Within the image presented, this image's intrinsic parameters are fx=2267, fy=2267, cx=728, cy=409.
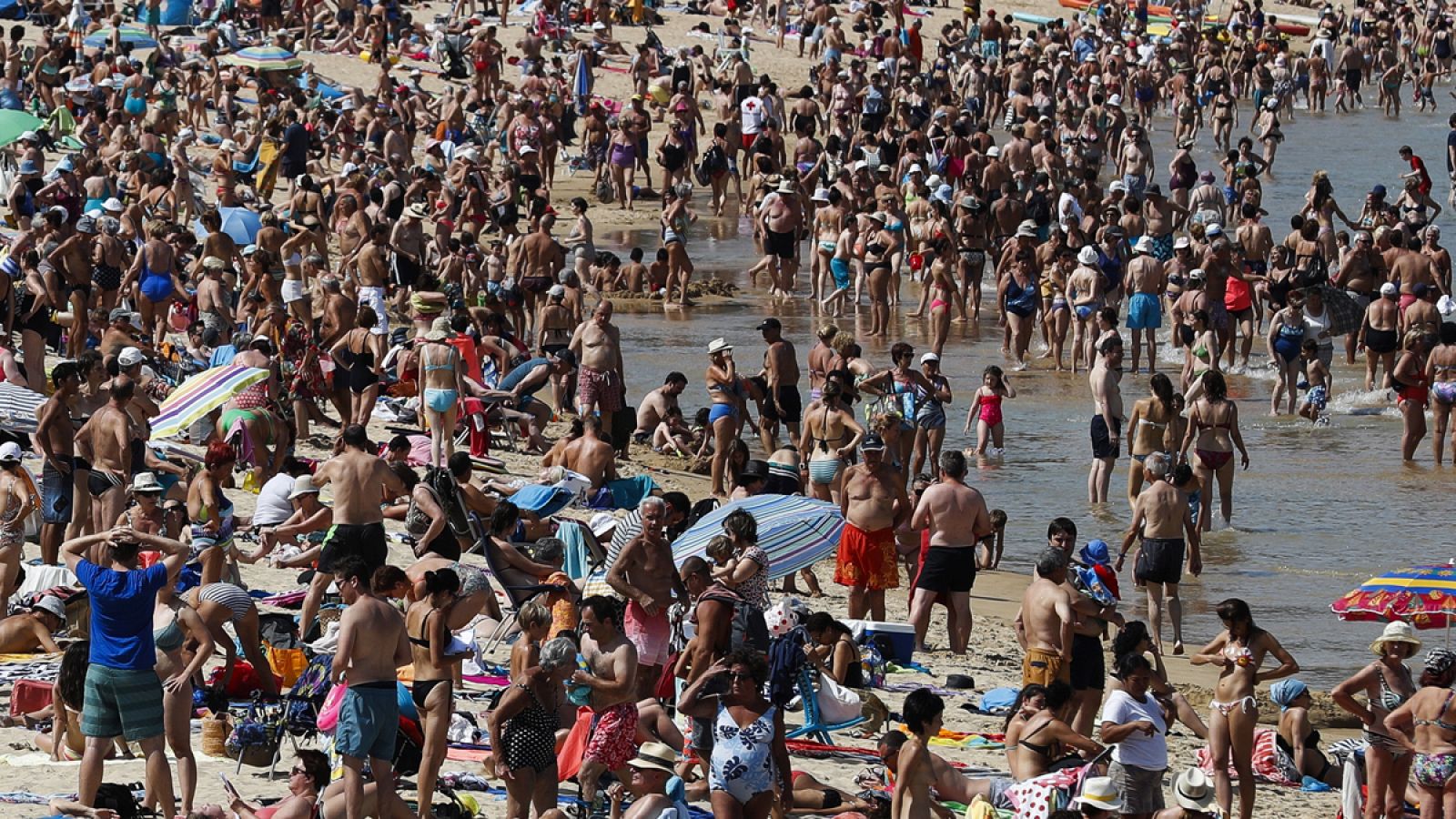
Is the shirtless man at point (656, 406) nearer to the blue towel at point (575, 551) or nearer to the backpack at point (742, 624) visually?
the blue towel at point (575, 551)

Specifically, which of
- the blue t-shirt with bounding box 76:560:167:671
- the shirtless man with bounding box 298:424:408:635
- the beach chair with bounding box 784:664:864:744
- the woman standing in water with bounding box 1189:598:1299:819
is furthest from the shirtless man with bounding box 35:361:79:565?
the woman standing in water with bounding box 1189:598:1299:819

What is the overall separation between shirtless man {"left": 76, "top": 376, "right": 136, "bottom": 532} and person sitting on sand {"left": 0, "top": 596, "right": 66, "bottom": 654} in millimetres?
1260

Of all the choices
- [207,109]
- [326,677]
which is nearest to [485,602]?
[326,677]

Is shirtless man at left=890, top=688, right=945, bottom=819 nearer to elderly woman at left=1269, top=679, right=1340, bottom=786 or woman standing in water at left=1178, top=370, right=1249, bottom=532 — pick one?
elderly woman at left=1269, top=679, right=1340, bottom=786

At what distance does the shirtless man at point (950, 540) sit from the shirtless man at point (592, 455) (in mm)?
2718

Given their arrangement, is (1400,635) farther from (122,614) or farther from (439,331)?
(439,331)

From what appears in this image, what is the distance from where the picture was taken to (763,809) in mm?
8180

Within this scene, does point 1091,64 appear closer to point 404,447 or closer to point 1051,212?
point 1051,212

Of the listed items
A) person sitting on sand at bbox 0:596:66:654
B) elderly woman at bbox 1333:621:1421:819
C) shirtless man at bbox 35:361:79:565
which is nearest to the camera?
elderly woman at bbox 1333:621:1421:819

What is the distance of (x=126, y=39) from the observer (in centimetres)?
2997

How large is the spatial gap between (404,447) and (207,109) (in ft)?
57.3

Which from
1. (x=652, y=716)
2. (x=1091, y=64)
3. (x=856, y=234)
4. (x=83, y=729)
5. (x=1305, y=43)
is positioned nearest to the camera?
(x=83, y=729)

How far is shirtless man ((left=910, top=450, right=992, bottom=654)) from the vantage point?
38.1 ft

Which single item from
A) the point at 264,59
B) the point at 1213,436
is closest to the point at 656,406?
the point at 1213,436
